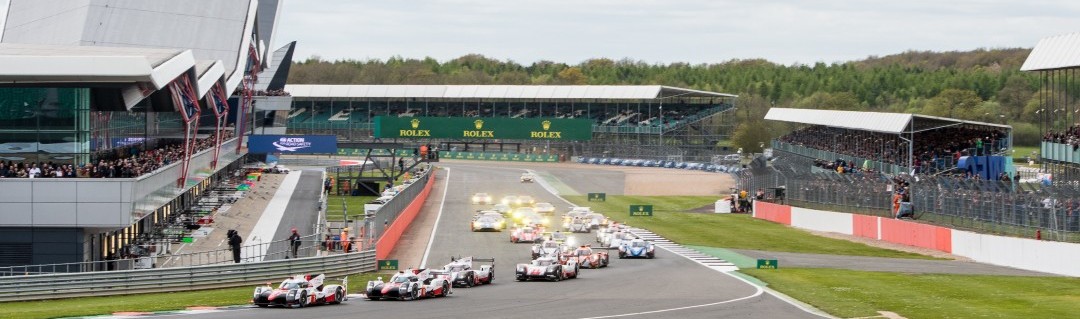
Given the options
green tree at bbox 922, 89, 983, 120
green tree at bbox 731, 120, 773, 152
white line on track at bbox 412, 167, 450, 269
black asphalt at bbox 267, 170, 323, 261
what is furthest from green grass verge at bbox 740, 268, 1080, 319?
green tree at bbox 922, 89, 983, 120

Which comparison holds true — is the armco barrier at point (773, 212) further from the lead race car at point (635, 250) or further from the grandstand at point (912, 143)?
the lead race car at point (635, 250)

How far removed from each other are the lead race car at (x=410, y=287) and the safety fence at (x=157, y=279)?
6.51 m

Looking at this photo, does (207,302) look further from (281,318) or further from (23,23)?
(23,23)

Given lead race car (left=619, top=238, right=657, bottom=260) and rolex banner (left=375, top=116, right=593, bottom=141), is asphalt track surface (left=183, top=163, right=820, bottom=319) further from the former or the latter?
rolex banner (left=375, top=116, right=593, bottom=141)

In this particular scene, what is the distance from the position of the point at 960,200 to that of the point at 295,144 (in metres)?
61.6

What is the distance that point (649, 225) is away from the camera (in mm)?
82188

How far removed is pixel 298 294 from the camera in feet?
129

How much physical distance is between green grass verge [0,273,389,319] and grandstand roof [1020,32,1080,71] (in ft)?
102

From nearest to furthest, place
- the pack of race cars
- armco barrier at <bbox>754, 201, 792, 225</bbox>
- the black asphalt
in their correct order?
the pack of race cars < the black asphalt < armco barrier at <bbox>754, 201, 792, 225</bbox>

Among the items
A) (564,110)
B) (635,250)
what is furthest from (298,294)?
(564,110)

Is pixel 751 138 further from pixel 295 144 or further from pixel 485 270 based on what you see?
pixel 485 270

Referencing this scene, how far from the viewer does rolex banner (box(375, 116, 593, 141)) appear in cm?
16875

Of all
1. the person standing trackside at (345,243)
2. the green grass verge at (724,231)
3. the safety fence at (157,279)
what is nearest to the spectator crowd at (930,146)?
the green grass verge at (724,231)

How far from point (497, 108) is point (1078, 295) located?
153386mm
